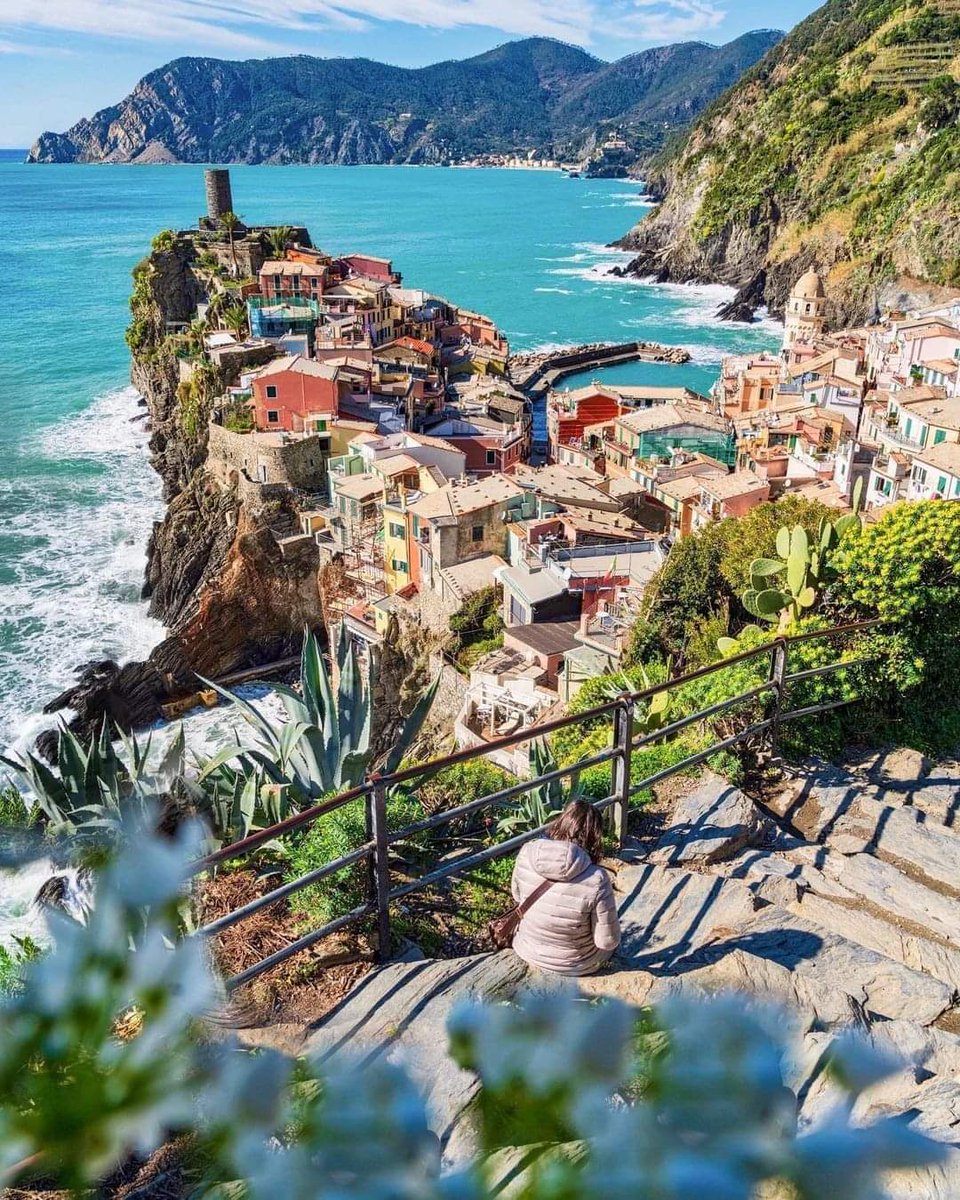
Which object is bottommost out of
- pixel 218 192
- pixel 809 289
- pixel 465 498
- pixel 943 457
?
pixel 465 498

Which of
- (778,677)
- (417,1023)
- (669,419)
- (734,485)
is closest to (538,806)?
(778,677)

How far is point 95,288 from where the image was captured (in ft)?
263

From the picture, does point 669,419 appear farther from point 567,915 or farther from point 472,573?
point 567,915

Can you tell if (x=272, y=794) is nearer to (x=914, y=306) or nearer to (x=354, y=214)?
(x=914, y=306)

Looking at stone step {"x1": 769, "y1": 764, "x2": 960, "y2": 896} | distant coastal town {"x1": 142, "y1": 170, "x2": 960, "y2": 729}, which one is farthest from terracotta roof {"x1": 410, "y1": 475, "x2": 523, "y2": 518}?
stone step {"x1": 769, "y1": 764, "x2": 960, "y2": 896}

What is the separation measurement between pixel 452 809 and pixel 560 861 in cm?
86

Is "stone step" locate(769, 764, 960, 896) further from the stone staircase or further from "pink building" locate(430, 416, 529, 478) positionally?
"pink building" locate(430, 416, 529, 478)

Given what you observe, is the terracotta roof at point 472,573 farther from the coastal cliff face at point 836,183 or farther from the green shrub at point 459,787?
the coastal cliff face at point 836,183

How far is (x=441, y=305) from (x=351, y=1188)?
53511 mm

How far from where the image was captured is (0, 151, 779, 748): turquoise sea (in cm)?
2791

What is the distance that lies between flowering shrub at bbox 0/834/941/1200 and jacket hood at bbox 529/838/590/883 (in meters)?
0.55

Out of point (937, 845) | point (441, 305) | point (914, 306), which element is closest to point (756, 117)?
point (914, 306)

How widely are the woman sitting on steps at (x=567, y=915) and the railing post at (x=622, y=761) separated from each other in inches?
45.6

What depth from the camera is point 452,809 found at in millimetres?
4332
